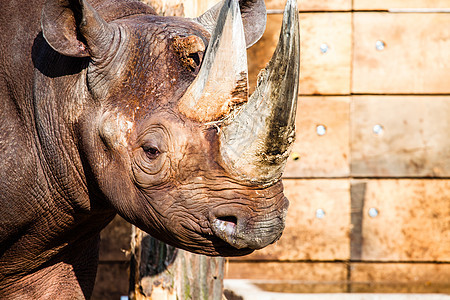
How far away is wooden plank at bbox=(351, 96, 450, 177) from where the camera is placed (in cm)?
518

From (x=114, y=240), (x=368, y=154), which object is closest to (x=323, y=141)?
(x=368, y=154)

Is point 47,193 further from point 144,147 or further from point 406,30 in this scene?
point 406,30

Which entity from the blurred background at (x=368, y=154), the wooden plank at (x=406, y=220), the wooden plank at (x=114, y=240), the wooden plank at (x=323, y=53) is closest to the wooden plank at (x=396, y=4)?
the blurred background at (x=368, y=154)

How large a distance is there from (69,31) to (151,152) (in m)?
0.51

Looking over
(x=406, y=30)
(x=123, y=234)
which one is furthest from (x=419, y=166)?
(x=123, y=234)

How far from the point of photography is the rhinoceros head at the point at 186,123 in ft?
7.44

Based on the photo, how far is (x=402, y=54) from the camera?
5.17 meters

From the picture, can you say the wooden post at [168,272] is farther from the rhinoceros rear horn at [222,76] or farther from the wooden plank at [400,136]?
the wooden plank at [400,136]

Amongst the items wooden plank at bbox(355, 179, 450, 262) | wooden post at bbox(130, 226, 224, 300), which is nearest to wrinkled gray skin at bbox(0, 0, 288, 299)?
wooden post at bbox(130, 226, 224, 300)

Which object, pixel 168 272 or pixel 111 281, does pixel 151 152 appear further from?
pixel 111 281

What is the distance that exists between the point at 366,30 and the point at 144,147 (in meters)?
3.10

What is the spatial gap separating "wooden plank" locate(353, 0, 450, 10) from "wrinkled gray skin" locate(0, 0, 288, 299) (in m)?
2.35

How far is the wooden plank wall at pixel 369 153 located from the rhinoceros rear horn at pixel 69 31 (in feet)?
8.78

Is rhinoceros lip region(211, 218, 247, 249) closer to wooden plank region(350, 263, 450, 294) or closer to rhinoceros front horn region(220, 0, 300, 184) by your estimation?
rhinoceros front horn region(220, 0, 300, 184)
